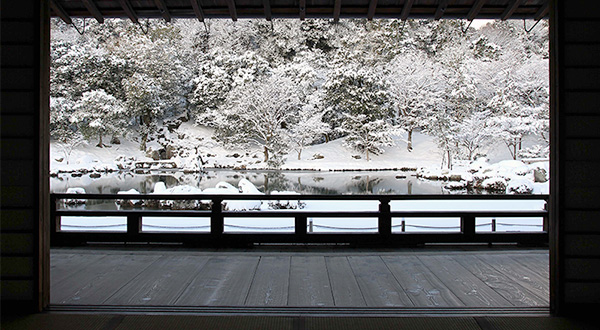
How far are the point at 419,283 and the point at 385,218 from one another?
0.88 m

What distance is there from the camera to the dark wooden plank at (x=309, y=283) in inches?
78.4

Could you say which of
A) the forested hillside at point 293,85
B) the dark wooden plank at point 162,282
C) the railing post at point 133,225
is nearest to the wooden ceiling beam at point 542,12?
the dark wooden plank at point 162,282

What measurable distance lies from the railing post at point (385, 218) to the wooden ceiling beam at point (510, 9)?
5.41 feet

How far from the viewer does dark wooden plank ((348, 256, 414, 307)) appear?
1990 mm

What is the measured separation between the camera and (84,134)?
14000mm

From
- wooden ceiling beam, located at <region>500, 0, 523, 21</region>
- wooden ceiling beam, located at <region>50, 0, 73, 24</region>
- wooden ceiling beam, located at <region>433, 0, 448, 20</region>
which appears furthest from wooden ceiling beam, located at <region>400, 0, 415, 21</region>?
wooden ceiling beam, located at <region>50, 0, 73, 24</region>

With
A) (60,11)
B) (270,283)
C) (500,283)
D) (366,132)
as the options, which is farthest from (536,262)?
(366,132)

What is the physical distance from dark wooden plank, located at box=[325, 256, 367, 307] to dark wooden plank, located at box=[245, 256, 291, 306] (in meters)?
0.30

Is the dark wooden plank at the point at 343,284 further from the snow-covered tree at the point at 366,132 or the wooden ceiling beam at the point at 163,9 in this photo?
the snow-covered tree at the point at 366,132

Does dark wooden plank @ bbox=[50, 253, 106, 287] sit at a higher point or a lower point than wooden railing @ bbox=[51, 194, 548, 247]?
lower
